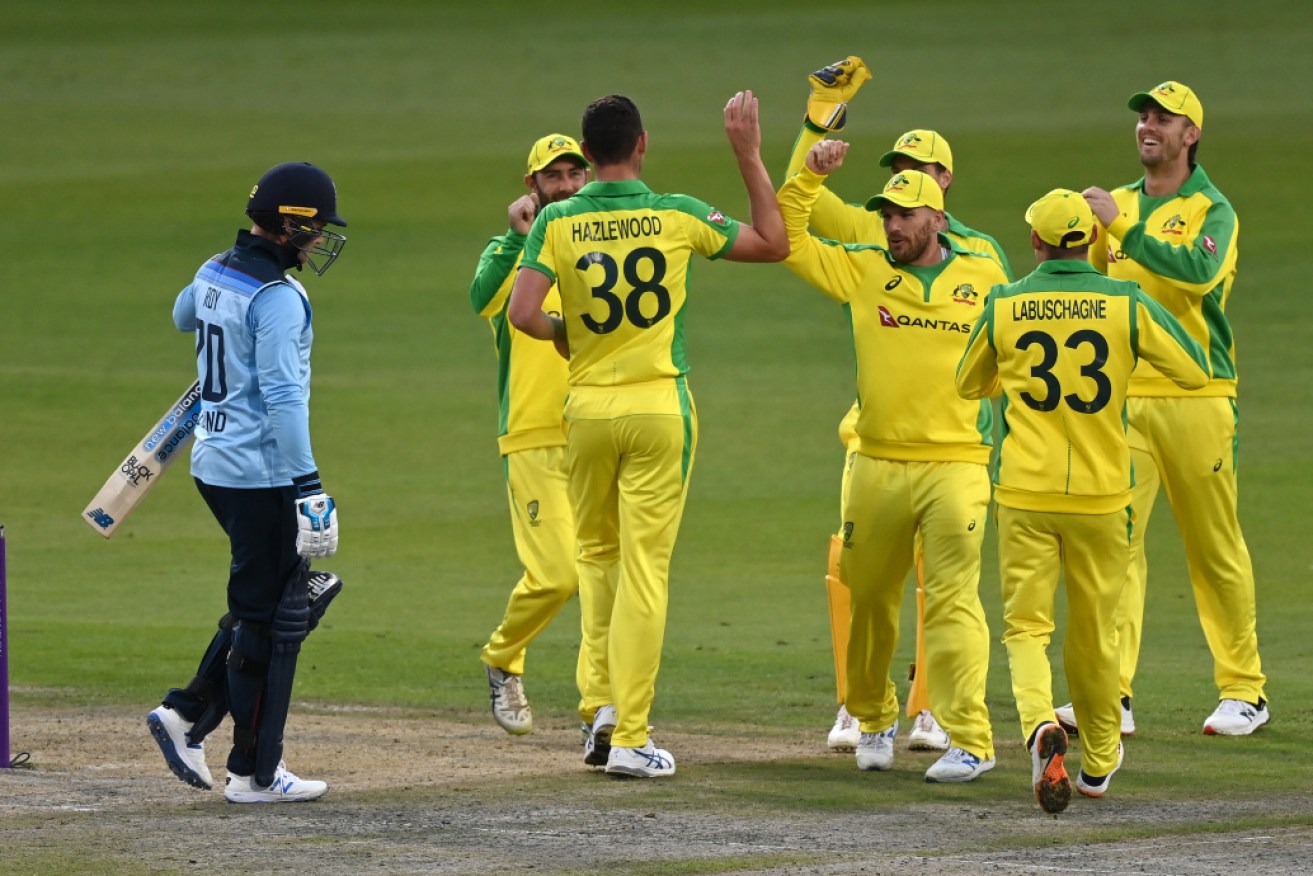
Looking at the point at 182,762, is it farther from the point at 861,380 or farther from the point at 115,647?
the point at 115,647

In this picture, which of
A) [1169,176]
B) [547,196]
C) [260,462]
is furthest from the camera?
[1169,176]

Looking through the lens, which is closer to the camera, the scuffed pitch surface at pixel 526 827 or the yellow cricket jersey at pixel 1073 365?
the scuffed pitch surface at pixel 526 827

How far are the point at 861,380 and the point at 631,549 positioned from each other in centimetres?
106

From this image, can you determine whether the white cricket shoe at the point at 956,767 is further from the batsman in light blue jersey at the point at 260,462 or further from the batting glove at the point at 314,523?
the batting glove at the point at 314,523

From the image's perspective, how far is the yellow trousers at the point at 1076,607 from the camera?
792cm

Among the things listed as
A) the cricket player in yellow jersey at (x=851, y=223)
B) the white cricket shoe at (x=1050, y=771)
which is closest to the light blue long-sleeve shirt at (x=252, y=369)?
the cricket player in yellow jersey at (x=851, y=223)

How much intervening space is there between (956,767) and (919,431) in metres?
1.22

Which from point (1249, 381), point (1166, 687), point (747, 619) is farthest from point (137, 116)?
point (1166, 687)

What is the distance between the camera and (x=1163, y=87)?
958cm

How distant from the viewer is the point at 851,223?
912cm

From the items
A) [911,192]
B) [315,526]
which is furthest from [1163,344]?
[315,526]

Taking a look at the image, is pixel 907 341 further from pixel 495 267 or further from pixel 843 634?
pixel 495 267

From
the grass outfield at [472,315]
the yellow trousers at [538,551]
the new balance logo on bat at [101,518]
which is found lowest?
the grass outfield at [472,315]

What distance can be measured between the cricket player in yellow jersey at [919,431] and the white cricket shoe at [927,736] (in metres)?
0.68
